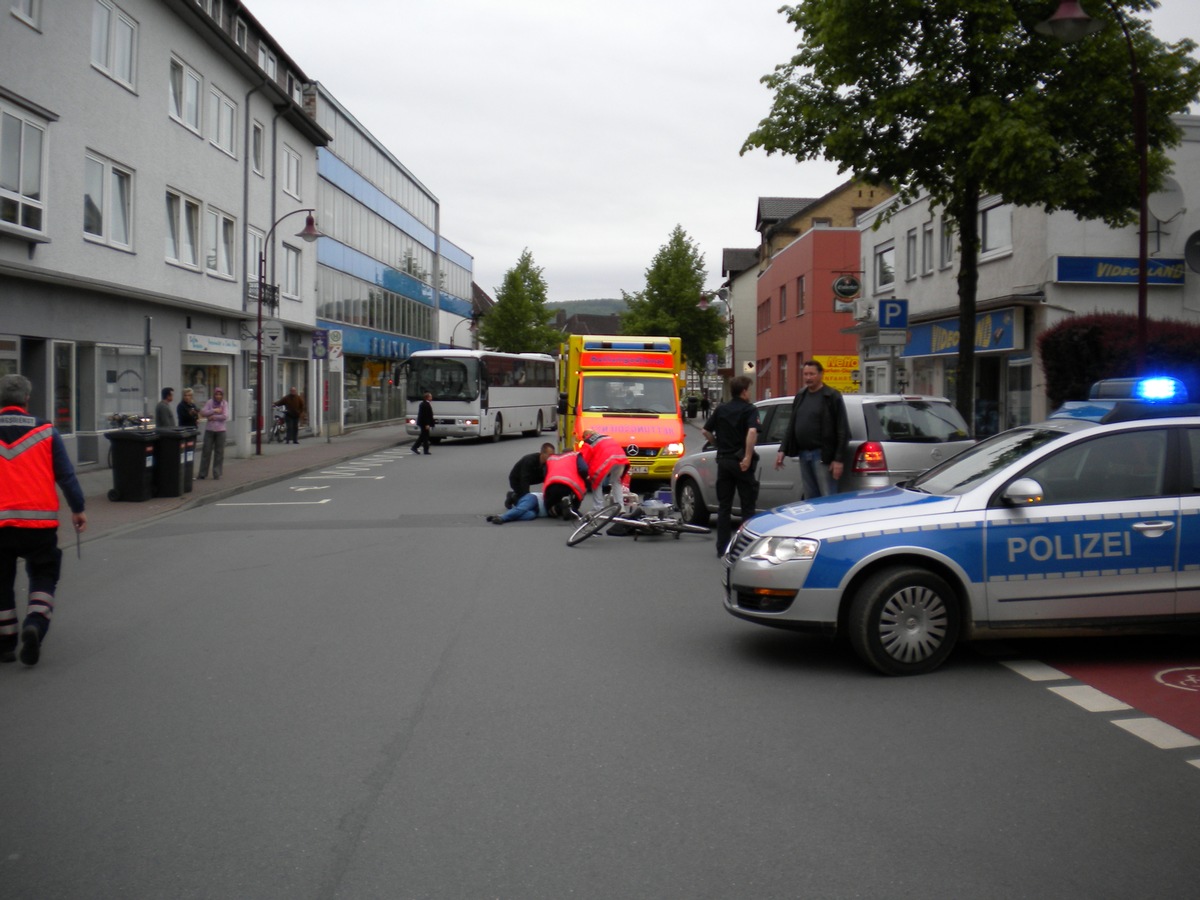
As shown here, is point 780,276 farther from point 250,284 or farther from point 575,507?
point 575,507

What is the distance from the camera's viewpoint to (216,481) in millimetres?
21984

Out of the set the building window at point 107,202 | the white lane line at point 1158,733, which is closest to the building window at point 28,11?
the building window at point 107,202

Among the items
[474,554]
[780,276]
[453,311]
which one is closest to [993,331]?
[474,554]

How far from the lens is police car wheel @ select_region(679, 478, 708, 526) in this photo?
→ 15.4 meters

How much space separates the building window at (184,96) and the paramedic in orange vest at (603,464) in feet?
59.0

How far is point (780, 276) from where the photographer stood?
5488 cm

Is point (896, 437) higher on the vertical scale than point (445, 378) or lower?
lower

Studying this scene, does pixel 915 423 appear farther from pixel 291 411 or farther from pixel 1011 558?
pixel 291 411

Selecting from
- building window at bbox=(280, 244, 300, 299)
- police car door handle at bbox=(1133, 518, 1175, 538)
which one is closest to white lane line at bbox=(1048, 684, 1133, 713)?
police car door handle at bbox=(1133, 518, 1175, 538)

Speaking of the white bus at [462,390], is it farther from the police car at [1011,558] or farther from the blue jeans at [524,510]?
the police car at [1011,558]

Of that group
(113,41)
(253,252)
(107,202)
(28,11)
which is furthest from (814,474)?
(253,252)

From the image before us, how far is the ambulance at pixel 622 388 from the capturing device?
2021cm

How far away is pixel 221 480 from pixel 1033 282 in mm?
17082

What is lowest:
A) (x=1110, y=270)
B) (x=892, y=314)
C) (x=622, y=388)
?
(x=622, y=388)
